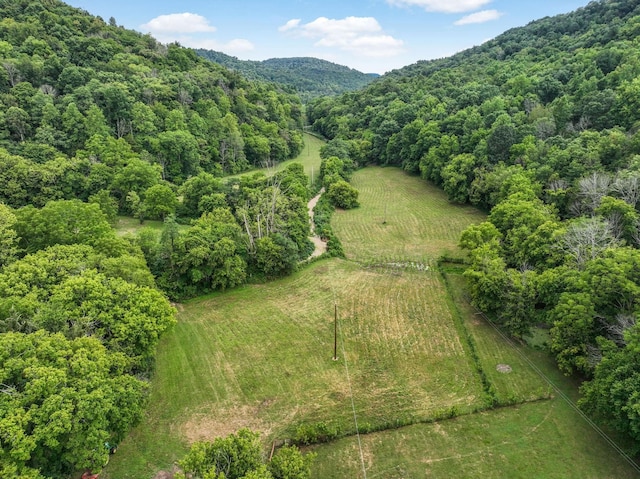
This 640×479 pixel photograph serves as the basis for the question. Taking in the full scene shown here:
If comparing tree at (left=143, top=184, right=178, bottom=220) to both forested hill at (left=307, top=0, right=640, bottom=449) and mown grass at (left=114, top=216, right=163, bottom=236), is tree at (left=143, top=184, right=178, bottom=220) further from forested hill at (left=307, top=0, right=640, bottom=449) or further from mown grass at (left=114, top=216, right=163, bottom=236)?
forested hill at (left=307, top=0, right=640, bottom=449)

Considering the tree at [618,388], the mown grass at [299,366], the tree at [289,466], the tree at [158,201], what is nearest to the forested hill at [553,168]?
the tree at [618,388]

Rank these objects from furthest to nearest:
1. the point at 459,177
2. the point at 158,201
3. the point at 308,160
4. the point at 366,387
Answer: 1. the point at 308,160
2. the point at 459,177
3. the point at 158,201
4. the point at 366,387

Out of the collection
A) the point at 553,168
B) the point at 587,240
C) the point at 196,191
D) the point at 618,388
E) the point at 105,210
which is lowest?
the point at 618,388

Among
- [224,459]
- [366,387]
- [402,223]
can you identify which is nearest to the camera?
[224,459]

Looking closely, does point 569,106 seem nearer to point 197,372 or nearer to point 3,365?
point 197,372

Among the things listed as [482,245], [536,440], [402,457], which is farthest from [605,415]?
[482,245]

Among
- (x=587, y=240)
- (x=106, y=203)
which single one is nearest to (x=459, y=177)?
(x=587, y=240)

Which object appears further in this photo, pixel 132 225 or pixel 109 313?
pixel 132 225

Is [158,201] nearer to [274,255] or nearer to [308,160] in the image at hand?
[274,255]
